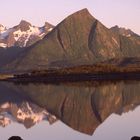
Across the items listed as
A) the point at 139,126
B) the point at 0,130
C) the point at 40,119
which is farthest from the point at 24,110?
the point at 139,126

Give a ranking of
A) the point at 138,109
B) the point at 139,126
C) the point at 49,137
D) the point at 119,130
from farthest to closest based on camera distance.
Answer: the point at 138,109
the point at 139,126
the point at 119,130
the point at 49,137

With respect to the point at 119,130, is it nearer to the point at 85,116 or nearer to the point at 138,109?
the point at 85,116

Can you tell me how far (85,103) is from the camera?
106 metres

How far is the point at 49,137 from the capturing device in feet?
181

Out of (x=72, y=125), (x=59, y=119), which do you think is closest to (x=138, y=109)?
(x=59, y=119)

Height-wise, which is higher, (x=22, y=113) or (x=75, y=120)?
(x=75, y=120)

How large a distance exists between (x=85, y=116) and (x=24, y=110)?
2474cm

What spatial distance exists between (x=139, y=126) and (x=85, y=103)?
42.8m

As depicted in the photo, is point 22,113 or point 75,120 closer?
point 75,120

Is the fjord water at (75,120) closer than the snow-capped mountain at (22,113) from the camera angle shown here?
Yes

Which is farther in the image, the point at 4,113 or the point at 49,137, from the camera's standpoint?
the point at 4,113

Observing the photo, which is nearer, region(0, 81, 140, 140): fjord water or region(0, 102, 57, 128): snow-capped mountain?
region(0, 81, 140, 140): fjord water

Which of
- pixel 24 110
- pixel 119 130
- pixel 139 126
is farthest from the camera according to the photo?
pixel 24 110

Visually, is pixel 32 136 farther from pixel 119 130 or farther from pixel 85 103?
pixel 85 103
